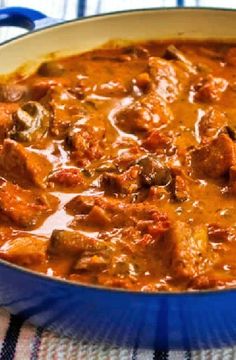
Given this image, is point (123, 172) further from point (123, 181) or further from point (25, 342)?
point (25, 342)

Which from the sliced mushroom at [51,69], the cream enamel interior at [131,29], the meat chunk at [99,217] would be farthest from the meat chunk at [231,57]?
the meat chunk at [99,217]

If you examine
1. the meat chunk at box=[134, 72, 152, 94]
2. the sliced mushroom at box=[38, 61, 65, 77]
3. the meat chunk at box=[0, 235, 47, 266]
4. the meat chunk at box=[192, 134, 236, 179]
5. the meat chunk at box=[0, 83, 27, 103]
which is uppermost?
the sliced mushroom at box=[38, 61, 65, 77]

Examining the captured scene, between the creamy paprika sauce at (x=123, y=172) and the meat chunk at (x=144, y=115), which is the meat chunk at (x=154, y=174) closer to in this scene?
the creamy paprika sauce at (x=123, y=172)

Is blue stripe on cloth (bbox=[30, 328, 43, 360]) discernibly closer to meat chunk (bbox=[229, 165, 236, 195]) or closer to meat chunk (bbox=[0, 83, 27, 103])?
meat chunk (bbox=[229, 165, 236, 195])

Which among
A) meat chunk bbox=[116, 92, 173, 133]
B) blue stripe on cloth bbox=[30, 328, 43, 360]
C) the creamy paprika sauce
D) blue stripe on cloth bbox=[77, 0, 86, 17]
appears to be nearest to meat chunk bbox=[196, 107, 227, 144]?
the creamy paprika sauce

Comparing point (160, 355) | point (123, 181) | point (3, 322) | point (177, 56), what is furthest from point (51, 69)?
point (160, 355)

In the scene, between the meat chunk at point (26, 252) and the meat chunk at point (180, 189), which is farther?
the meat chunk at point (180, 189)

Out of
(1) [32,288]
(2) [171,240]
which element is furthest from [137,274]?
(1) [32,288]
